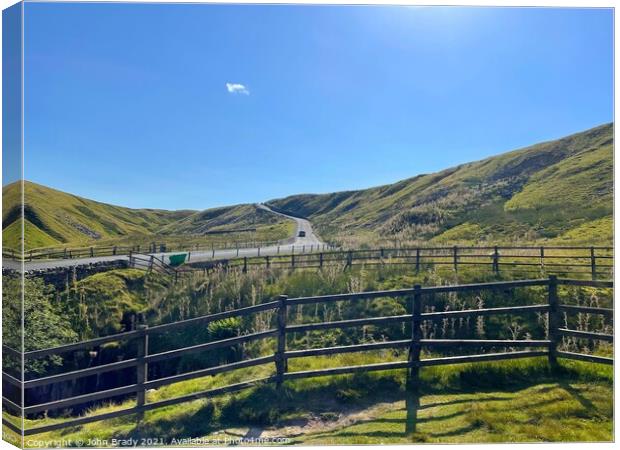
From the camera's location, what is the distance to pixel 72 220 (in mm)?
10016

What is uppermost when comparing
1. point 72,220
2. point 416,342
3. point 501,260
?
point 72,220

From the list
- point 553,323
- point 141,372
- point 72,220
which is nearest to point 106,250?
point 72,220

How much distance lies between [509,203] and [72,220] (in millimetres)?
28584

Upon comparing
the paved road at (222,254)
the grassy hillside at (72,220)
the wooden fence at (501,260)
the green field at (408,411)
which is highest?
the grassy hillside at (72,220)

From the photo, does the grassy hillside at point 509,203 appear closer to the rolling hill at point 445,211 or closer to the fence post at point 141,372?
the rolling hill at point 445,211

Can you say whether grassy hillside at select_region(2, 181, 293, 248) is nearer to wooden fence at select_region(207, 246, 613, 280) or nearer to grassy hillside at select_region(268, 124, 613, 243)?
wooden fence at select_region(207, 246, 613, 280)

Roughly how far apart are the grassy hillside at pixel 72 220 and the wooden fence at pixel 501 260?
171 inches

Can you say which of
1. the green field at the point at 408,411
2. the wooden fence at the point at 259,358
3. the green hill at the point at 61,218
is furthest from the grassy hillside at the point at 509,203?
the green field at the point at 408,411

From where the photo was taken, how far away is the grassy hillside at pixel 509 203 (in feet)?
59.3

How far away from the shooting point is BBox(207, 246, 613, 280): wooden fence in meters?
14.3

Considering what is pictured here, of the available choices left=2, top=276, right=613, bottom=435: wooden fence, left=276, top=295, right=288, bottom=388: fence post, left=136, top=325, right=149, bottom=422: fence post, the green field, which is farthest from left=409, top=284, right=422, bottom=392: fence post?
left=136, top=325, right=149, bottom=422: fence post

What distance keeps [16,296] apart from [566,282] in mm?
9803

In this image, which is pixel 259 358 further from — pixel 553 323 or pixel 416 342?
pixel 553 323

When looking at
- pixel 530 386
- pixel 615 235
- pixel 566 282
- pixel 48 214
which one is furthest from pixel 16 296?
pixel 615 235
